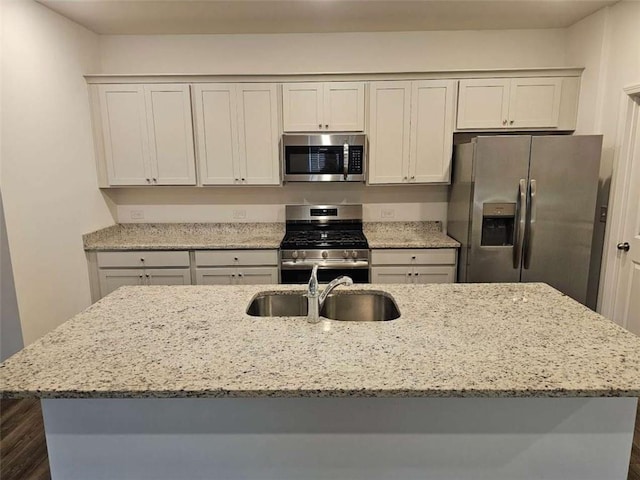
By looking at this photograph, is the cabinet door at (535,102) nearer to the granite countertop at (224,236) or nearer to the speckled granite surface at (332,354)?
the granite countertop at (224,236)

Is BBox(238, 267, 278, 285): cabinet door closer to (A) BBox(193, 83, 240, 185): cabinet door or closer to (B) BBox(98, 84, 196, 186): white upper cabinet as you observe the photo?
(A) BBox(193, 83, 240, 185): cabinet door

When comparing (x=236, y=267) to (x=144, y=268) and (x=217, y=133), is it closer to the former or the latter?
(x=144, y=268)

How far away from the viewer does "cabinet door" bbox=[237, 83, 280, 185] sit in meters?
3.34

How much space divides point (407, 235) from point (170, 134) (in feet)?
7.77

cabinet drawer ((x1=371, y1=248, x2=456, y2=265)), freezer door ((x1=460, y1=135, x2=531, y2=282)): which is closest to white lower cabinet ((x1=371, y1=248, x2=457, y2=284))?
cabinet drawer ((x1=371, y1=248, x2=456, y2=265))

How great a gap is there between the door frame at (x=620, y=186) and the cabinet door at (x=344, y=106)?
1.96 meters

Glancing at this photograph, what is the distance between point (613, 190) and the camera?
292 cm

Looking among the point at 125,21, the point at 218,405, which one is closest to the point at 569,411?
the point at 218,405

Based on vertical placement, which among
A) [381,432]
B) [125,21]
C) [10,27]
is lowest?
[381,432]

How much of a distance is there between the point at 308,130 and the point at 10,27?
2.18m

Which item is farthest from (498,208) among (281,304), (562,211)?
(281,304)

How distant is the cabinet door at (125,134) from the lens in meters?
3.35

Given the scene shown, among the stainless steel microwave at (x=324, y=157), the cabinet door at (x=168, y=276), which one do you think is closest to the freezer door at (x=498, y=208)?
the stainless steel microwave at (x=324, y=157)

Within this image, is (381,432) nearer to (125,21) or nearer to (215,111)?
(215,111)
